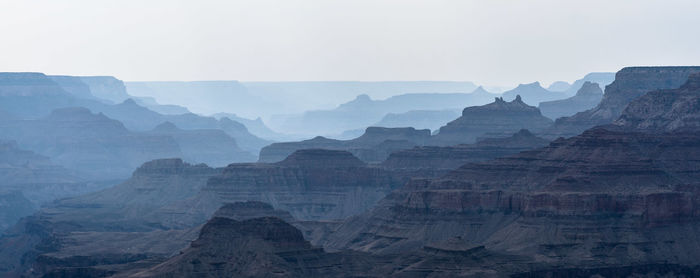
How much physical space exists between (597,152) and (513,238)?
1657cm

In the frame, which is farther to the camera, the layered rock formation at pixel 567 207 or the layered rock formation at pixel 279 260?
the layered rock formation at pixel 567 207

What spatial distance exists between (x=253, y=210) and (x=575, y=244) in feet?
135

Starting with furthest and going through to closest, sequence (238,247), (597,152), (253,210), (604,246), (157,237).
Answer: (157,237) → (253,210) → (597,152) → (604,246) → (238,247)

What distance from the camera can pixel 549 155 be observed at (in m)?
177

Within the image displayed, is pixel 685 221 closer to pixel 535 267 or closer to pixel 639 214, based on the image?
pixel 639 214

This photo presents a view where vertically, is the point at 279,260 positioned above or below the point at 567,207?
below

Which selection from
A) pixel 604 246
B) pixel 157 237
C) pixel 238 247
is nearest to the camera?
pixel 238 247

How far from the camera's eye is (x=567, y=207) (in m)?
159

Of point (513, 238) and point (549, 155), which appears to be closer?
point (513, 238)

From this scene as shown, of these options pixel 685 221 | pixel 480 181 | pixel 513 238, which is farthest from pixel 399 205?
pixel 685 221

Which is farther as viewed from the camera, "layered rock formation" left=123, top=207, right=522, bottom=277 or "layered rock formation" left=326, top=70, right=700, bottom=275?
"layered rock formation" left=326, top=70, right=700, bottom=275

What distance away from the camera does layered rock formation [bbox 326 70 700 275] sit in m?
153

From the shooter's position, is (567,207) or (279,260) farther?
(567,207)

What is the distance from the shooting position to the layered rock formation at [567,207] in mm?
153375
